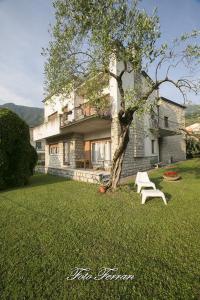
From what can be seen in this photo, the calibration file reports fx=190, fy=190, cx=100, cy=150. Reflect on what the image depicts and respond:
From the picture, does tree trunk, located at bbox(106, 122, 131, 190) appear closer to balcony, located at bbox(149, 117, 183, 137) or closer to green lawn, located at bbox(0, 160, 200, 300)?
green lawn, located at bbox(0, 160, 200, 300)

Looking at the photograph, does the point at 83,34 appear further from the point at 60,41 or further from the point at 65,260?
the point at 65,260

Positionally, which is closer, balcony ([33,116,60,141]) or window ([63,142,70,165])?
balcony ([33,116,60,141])

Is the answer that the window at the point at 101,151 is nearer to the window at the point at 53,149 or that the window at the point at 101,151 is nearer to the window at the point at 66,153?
the window at the point at 66,153

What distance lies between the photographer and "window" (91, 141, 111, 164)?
1708 centimetres

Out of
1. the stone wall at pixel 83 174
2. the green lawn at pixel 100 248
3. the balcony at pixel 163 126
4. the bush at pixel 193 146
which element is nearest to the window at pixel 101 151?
the stone wall at pixel 83 174

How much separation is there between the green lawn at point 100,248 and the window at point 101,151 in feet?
31.4

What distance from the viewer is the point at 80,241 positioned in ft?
14.9

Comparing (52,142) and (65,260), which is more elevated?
(52,142)

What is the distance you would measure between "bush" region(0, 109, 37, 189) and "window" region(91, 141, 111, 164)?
6.90 metres

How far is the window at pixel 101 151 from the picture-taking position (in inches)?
673

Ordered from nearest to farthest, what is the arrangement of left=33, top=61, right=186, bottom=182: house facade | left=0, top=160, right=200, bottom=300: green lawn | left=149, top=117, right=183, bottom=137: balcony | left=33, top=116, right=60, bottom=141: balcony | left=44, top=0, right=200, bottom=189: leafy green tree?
left=0, top=160, right=200, bottom=300: green lawn, left=44, top=0, right=200, bottom=189: leafy green tree, left=33, top=61, right=186, bottom=182: house facade, left=149, top=117, right=183, bottom=137: balcony, left=33, top=116, right=60, bottom=141: balcony

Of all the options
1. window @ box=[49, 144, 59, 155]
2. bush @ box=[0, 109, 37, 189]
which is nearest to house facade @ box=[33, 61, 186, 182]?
window @ box=[49, 144, 59, 155]

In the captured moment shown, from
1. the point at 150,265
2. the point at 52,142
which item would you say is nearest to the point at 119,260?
the point at 150,265

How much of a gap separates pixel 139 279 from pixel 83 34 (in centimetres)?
1023
